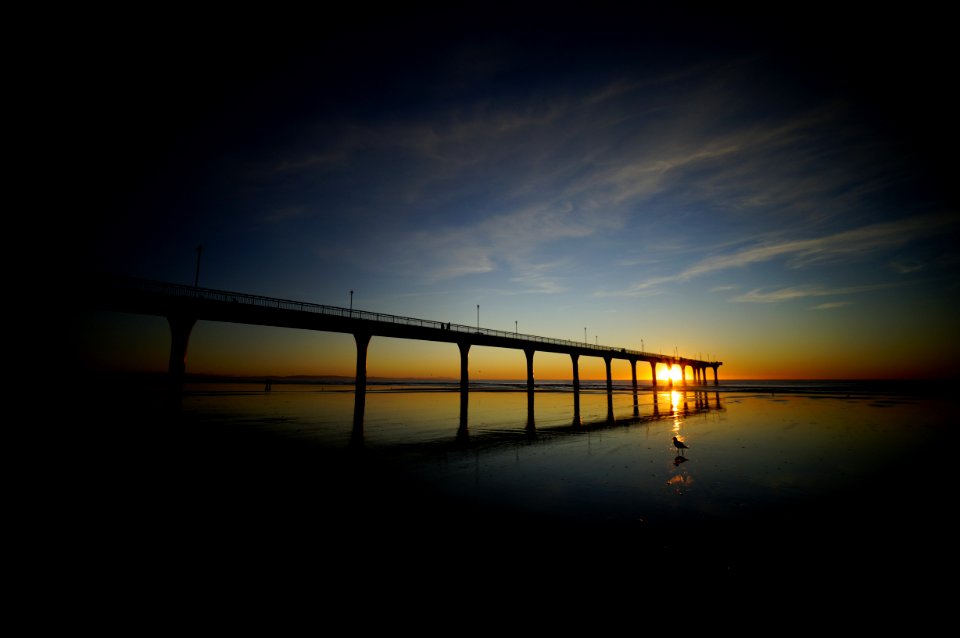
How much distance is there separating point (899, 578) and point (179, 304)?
3756 centimetres

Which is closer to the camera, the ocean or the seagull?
the ocean

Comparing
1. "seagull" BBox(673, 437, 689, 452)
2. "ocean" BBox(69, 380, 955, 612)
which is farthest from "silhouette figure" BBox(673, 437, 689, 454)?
"ocean" BBox(69, 380, 955, 612)

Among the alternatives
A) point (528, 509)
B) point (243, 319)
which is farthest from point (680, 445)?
point (243, 319)

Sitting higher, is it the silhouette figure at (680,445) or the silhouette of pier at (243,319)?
the silhouette of pier at (243,319)

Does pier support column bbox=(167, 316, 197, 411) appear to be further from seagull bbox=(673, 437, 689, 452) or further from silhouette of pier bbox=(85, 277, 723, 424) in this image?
seagull bbox=(673, 437, 689, 452)

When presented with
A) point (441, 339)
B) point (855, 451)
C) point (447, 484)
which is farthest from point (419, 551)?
point (441, 339)

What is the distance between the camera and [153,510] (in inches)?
354

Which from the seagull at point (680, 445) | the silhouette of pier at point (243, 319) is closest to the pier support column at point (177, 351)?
the silhouette of pier at point (243, 319)

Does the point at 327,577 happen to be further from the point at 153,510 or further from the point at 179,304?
the point at 179,304

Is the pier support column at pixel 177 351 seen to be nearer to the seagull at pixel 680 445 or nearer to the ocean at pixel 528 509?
the ocean at pixel 528 509

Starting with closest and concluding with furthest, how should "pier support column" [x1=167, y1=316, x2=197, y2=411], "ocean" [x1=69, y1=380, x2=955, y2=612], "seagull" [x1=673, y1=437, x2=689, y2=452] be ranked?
"ocean" [x1=69, y1=380, x2=955, y2=612]
"seagull" [x1=673, y1=437, x2=689, y2=452]
"pier support column" [x1=167, y1=316, x2=197, y2=411]

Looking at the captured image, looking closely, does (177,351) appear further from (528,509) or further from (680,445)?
(680,445)

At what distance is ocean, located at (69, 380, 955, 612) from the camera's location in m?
6.24

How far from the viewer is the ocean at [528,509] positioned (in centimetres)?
624
